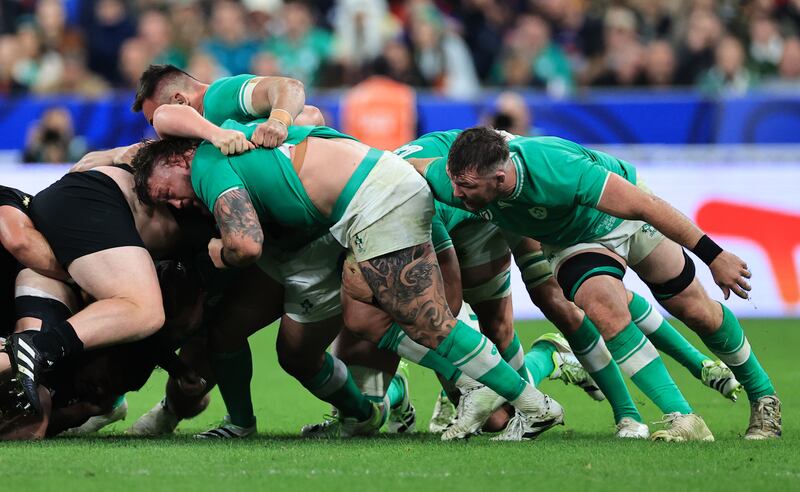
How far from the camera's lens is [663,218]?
6.19m

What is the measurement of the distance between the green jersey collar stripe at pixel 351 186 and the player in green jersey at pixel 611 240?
1.07ft

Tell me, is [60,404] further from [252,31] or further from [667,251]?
[252,31]

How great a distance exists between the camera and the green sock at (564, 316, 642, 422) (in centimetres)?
688

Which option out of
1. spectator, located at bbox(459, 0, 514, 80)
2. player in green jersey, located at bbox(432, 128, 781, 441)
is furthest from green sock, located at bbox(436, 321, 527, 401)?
spectator, located at bbox(459, 0, 514, 80)

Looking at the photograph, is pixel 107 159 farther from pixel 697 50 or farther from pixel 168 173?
pixel 697 50

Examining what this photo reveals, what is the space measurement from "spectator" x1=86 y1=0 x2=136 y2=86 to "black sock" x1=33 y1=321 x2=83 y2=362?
10420 millimetres

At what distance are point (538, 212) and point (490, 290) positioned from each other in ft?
3.35

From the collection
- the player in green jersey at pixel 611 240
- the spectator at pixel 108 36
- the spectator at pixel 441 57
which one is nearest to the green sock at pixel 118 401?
the player in green jersey at pixel 611 240

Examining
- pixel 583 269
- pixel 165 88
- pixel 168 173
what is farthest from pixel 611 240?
pixel 165 88

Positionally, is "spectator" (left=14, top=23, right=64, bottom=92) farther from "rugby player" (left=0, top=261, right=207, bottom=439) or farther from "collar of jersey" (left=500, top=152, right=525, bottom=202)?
"collar of jersey" (left=500, top=152, right=525, bottom=202)

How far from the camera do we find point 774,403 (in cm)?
679

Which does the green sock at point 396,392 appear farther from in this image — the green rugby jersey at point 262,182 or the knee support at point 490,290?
the green rugby jersey at point 262,182

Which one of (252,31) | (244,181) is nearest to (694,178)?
(252,31)

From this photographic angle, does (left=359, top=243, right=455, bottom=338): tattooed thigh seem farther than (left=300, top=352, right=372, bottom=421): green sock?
No
